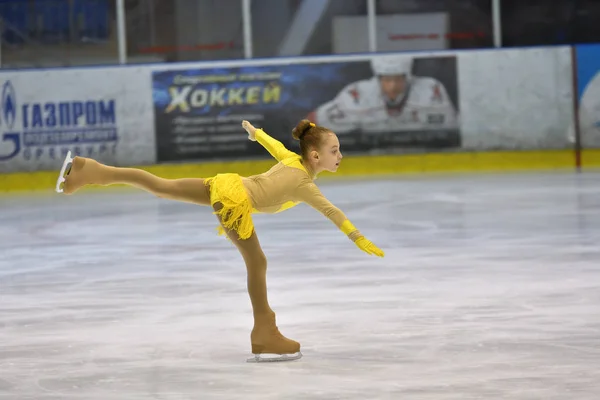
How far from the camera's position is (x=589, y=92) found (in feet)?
53.0

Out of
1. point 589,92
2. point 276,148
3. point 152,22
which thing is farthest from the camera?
point 152,22

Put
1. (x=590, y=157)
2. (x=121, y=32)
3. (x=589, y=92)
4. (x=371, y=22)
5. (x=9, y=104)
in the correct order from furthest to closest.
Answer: (x=371, y=22)
(x=121, y=32)
(x=589, y=92)
(x=590, y=157)
(x=9, y=104)

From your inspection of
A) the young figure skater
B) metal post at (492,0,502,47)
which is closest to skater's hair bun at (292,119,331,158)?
the young figure skater

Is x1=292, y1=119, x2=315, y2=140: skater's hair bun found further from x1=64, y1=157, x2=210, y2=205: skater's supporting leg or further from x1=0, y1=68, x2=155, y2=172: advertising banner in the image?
x1=0, y1=68, x2=155, y2=172: advertising banner

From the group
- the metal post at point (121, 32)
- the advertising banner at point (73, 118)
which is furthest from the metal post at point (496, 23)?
A: the metal post at point (121, 32)

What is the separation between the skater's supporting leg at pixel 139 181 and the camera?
5102 millimetres

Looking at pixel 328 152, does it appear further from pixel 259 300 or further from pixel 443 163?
pixel 443 163

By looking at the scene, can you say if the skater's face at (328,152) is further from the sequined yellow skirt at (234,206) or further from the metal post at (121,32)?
the metal post at (121,32)

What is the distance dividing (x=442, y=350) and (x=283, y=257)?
11.3 ft

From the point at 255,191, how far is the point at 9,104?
36.8 ft

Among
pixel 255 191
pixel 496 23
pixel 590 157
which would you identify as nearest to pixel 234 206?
pixel 255 191

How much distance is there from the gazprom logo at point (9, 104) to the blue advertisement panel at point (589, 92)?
7080 mm

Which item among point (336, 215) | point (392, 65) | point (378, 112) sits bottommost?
point (336, 215)

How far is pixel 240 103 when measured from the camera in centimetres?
1612
